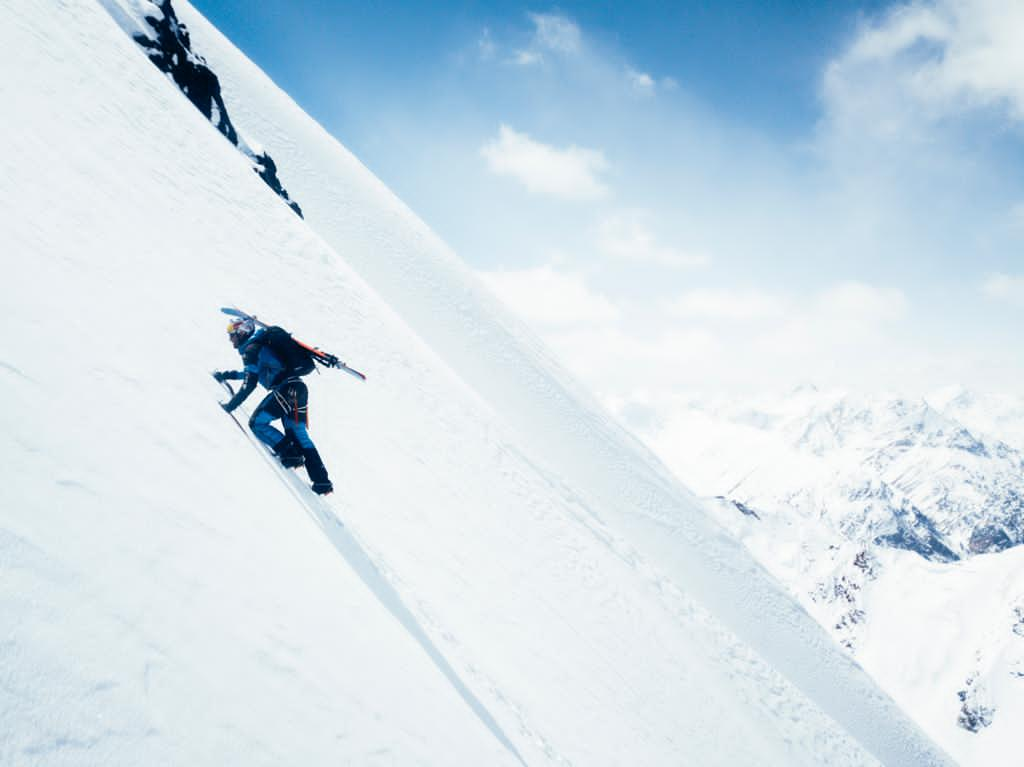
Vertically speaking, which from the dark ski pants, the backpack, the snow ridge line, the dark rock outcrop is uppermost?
the dark rock outcrop

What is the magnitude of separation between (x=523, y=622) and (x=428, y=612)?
3.38 m

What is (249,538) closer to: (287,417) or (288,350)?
(287,417)

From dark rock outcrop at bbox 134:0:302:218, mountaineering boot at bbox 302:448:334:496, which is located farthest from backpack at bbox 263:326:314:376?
dark rock outcrop at bbox 134:0:302:218

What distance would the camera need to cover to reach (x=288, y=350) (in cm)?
695

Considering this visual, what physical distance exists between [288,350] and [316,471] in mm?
1721

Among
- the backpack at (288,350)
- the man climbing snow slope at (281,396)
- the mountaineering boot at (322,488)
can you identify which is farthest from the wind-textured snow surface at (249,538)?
the backpack at (288,350)

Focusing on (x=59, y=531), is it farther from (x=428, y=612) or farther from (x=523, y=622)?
(x=523, y=622)

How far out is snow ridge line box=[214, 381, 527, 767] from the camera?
5.61 m

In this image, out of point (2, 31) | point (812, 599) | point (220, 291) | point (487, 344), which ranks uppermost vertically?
point (812, 599)

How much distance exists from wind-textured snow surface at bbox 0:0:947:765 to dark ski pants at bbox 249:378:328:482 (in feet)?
1.63

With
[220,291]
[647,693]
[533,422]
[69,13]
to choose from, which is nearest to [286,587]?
[220,291]

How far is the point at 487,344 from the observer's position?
95.6 feet

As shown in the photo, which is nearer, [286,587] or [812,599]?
[286,587]

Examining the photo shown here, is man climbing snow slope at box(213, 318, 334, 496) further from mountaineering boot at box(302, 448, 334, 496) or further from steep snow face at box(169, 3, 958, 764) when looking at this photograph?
steep snow face at box(169, 3, 958, 764)
